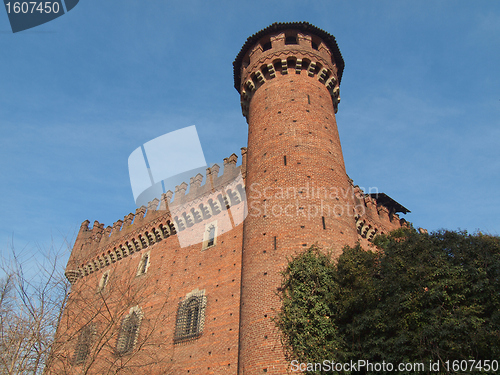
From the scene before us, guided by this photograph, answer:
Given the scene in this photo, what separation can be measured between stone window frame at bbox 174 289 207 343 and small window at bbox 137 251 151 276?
444cm

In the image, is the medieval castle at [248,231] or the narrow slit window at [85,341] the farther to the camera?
the medieval castle at [248,231]

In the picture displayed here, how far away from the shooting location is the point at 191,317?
48.3 feet

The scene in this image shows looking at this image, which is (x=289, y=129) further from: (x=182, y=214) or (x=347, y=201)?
(x=182, y=214)

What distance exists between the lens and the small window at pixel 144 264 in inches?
757

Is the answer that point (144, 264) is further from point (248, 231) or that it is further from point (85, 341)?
point (248, 231)

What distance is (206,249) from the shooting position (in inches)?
644

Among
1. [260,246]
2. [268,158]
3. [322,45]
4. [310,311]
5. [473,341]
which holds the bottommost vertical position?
[473,341]

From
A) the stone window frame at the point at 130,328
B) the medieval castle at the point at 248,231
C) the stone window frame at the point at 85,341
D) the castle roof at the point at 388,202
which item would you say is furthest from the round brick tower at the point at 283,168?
the stone window frame at the point at 130,328

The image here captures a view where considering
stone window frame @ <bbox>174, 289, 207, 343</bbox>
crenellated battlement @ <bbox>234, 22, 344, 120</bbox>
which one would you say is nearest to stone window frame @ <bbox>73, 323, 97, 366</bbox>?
stone window frame @ <bbox>174, 289, 207, 343</bbox>

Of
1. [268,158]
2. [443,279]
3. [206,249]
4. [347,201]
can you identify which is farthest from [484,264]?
[206,249]

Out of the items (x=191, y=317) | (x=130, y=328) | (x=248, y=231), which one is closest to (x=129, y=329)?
(x=130, y=328)

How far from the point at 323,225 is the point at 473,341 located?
5581 millimetres

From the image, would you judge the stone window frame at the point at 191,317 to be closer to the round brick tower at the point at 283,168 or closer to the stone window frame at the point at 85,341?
the round brick tower at the point at 283,168

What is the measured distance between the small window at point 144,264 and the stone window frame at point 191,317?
4.44m
